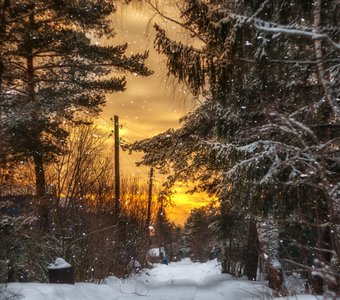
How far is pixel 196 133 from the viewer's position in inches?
421

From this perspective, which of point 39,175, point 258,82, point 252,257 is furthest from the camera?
point 252,257

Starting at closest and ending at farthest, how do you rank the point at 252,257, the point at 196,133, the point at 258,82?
1. the point at 258,82
2. the point at 196,133
3. the point at 252,257

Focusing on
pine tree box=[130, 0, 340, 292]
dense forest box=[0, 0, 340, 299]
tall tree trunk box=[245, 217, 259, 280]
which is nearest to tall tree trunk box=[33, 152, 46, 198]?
dense forest box=[0, 0, 340, 299]

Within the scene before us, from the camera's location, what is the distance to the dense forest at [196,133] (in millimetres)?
6188

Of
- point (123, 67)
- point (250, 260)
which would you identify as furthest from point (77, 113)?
point (250, 260)

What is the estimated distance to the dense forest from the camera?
20.3ft

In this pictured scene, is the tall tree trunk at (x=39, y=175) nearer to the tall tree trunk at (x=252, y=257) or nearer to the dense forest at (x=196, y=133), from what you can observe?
the dense forest at (x=196, y=133)

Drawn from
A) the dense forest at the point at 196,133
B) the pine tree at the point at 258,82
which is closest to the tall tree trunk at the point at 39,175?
the dense forest at the point at 196,133

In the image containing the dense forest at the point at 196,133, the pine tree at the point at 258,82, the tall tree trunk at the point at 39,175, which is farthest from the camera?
the tall tree trunk at the point at 39,175

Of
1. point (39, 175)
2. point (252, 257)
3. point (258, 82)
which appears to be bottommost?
point (252, 257)

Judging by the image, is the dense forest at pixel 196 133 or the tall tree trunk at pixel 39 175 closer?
the dense forest at pixel 196 133

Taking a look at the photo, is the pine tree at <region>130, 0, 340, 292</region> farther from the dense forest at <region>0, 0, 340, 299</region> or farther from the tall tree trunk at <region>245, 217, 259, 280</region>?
the tall tree trunk at <region>245, 217, 259, 280</region>

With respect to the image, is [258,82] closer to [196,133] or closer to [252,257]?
[196,133]

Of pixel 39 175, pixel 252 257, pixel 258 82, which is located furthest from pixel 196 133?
pixel 252 257
